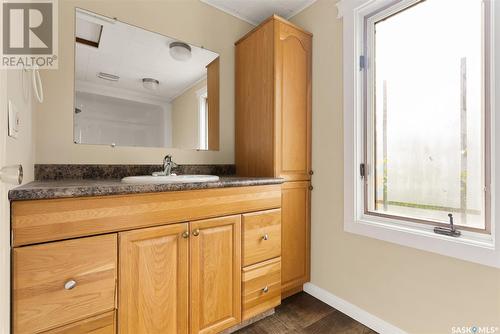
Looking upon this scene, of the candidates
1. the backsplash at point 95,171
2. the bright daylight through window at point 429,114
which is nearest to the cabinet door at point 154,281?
the backsplash at point 95,171

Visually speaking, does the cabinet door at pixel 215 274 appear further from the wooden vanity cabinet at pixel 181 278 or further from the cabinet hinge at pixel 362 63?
the cabinet hinge at pixel 362 63

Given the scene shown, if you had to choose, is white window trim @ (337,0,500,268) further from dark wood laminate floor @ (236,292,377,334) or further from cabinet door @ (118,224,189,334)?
cabinet door @ (118,224,189,334)

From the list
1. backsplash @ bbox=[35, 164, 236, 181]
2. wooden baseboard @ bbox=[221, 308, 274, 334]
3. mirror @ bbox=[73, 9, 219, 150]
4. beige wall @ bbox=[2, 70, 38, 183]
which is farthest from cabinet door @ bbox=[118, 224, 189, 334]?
mirror @ bbox=[73, 9, 219, 150]

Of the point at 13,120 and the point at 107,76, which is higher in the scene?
the point at 107,76

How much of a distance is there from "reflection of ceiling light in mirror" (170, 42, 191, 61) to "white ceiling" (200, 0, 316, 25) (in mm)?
435

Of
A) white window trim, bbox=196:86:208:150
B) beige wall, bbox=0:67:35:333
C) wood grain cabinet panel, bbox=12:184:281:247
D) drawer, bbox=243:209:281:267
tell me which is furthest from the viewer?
white window trim, bbox=196:86:208:150

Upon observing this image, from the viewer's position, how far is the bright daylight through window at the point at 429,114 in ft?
3.84

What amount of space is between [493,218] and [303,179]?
1.06m

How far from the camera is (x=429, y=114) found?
4.44 feet

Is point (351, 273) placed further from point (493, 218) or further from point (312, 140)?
point (312, 140)

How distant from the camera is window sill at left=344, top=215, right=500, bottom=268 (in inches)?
42.6

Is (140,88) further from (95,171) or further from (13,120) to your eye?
(13,120)

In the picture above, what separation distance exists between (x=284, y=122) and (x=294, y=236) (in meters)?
0.88

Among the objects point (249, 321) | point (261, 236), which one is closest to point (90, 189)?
point (261, 236)
